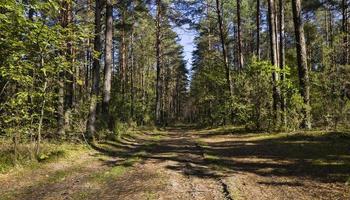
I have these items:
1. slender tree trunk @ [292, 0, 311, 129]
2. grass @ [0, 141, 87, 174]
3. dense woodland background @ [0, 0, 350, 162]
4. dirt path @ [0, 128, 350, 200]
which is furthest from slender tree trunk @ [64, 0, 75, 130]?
slender tree trunk @ [292, 0, 311, 129]

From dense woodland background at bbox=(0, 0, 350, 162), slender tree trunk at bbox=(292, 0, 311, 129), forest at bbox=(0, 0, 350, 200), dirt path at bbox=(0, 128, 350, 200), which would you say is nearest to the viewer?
dirt path at bbox=(0, 128, 350, 200)

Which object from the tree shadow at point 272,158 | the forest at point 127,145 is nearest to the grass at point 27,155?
the forest at point 127,145

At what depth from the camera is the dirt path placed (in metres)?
7.55

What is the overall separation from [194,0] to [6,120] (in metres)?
26.2

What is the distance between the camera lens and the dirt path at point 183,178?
7555mm

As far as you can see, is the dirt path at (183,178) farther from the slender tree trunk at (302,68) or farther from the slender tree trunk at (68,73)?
the slender tree trunk at (302,68)

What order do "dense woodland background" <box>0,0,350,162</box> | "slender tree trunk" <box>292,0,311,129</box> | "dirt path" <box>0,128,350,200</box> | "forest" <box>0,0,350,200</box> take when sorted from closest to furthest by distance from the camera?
"dirt path" <box>0,128,350,200</box> → "forest" <box>0,0,350,200</box> → "dense woodland background" <box>0,0,350,162</box> → "slender tree trunk" <box>292,0,311,129</box>

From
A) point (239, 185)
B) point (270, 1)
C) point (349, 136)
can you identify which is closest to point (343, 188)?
point (239, 185)

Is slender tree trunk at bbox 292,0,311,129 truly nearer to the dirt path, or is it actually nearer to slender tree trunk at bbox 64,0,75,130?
the dirt path

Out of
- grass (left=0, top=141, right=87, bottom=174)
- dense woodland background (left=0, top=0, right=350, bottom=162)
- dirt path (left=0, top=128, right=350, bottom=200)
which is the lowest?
dirt path (left=0, top=128, right=350, bottom=200)

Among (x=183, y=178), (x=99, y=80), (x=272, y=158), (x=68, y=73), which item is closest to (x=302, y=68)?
(x=272, y=158)

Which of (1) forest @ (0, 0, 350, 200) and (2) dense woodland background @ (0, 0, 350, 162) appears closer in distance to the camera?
(1) forest @ (0, 0, 350, 200)

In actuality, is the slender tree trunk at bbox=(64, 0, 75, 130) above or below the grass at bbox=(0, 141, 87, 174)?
above

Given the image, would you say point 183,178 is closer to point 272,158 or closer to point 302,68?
point 272,158
